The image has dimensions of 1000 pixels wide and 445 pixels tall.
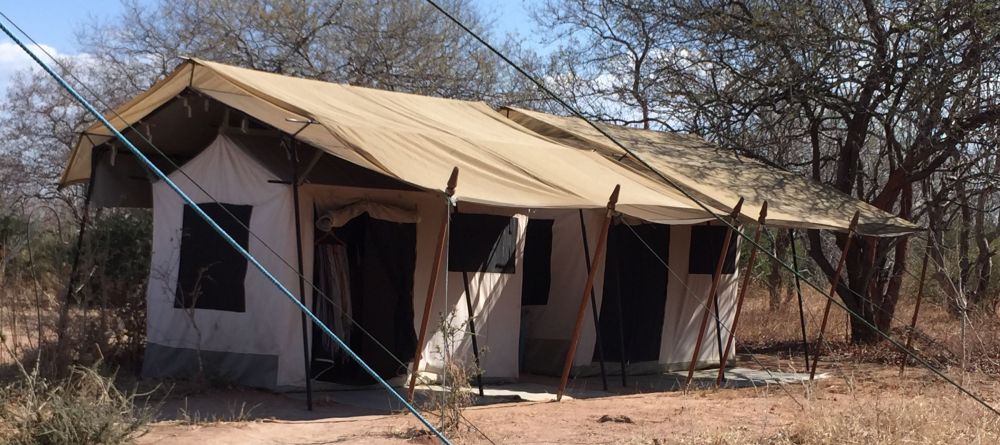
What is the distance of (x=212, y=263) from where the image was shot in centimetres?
851

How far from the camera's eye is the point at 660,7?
42.8 ft

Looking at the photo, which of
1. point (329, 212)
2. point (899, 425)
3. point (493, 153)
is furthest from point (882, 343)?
point (329, 212)

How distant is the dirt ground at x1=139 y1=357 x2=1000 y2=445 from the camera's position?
6488mm

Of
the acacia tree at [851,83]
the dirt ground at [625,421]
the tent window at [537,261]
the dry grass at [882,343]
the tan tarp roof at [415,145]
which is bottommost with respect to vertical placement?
the dirt ground at [625,421]

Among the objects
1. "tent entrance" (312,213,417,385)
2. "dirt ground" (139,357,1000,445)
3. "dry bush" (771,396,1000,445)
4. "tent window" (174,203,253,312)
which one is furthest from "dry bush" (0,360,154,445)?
"dry bush" (771,396,1000,445)

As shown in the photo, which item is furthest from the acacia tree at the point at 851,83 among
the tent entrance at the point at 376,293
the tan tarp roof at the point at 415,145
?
the tent entrance at the point at 376,293

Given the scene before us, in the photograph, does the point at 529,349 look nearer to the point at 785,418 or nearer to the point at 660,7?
the point at 785,418

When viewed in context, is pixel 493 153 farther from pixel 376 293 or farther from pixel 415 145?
pixel 376 293

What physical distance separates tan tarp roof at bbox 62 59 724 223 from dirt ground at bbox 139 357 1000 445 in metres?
1.49

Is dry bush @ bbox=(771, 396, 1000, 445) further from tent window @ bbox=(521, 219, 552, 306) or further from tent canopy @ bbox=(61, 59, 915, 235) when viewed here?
tent window @ bbox=(521, 219, 552, 306)

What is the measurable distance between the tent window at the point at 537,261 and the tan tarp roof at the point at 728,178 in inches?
43.7

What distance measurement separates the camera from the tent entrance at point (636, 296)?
10555 millimetres

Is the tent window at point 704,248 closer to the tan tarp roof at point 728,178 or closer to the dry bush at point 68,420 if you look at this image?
the tan tarp roof at point 728,178

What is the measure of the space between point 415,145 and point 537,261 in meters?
2.63
